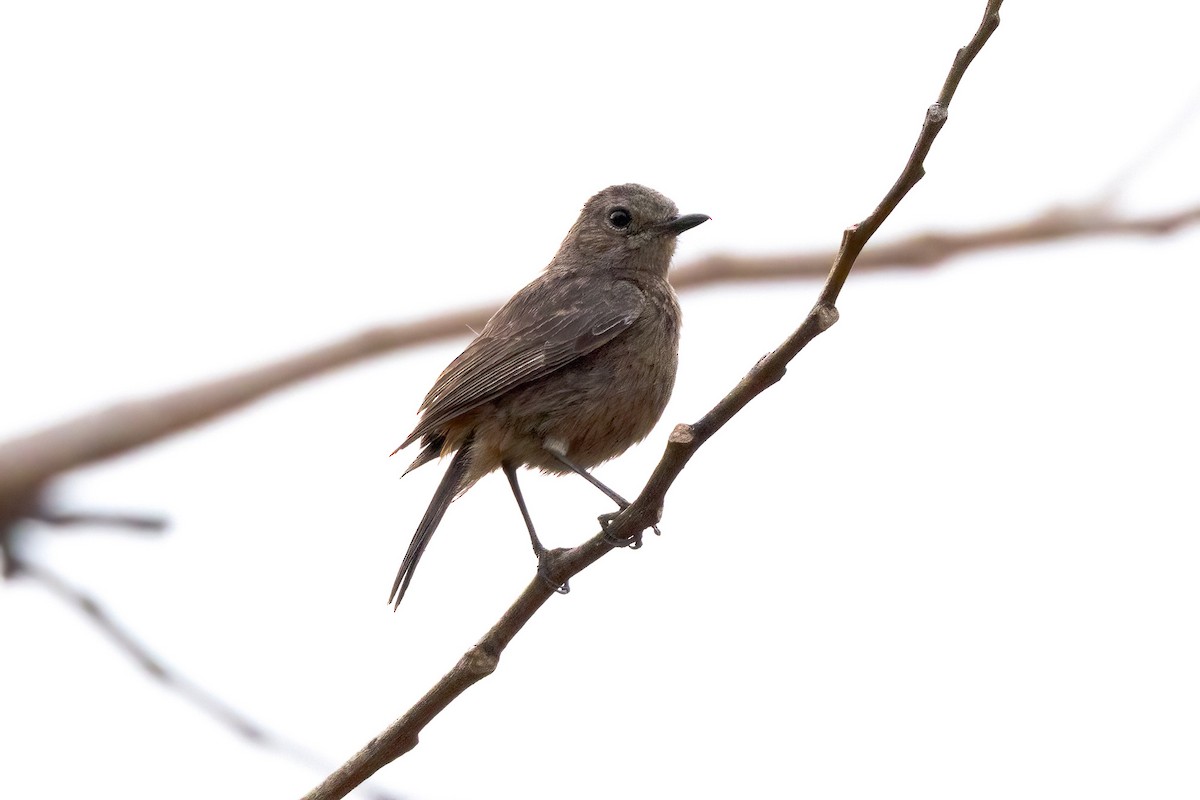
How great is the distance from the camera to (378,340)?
4562 mm

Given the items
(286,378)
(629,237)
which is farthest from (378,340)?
(629,237)

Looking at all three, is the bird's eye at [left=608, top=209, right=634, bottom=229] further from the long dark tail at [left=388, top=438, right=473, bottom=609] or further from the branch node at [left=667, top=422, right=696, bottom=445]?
the branch node at [left=667, top=422, right=696, bottom=445]

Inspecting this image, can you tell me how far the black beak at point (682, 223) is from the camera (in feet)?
23.0

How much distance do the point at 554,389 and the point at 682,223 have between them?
1.49 meters

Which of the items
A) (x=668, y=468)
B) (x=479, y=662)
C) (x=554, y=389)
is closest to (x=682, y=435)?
(x=668, y=468)

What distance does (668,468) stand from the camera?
3.82 meters

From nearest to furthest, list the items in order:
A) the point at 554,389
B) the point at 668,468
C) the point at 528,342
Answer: the point at 668,468 → the point at 554,389 → the point at 528,342

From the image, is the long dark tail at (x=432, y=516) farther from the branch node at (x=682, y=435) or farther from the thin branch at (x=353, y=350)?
the branch node at (x=682, y=435)

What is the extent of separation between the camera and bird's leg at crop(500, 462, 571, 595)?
13.2 ft

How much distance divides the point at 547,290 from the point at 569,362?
836 millimetres

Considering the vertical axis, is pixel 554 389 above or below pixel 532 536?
above

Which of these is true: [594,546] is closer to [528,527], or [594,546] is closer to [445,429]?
[528,527]

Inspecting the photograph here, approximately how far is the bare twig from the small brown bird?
5.70 feet

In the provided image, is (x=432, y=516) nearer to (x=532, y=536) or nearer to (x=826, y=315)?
(x=532, y=536)
